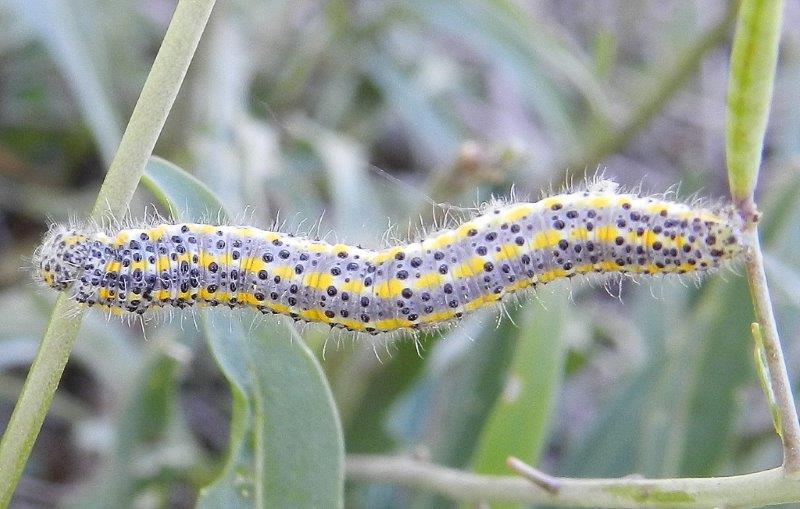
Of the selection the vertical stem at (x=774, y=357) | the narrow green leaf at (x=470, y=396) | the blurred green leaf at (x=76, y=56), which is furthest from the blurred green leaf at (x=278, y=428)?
the blurred green leaf at (x=76, y=56)

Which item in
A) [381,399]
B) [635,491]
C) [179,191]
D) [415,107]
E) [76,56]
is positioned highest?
[415,107]

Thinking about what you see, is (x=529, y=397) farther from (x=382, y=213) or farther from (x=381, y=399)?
(x=382, y=213)

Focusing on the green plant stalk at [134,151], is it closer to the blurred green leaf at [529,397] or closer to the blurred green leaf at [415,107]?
the blurred green leaf at [529,397]

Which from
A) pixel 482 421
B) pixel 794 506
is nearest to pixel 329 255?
pixel 482 421

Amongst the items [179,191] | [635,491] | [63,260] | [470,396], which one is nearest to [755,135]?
[635,491]

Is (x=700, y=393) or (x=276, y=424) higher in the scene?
(x=700, y=393)

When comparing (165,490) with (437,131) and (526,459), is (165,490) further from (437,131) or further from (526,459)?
(437,131)
